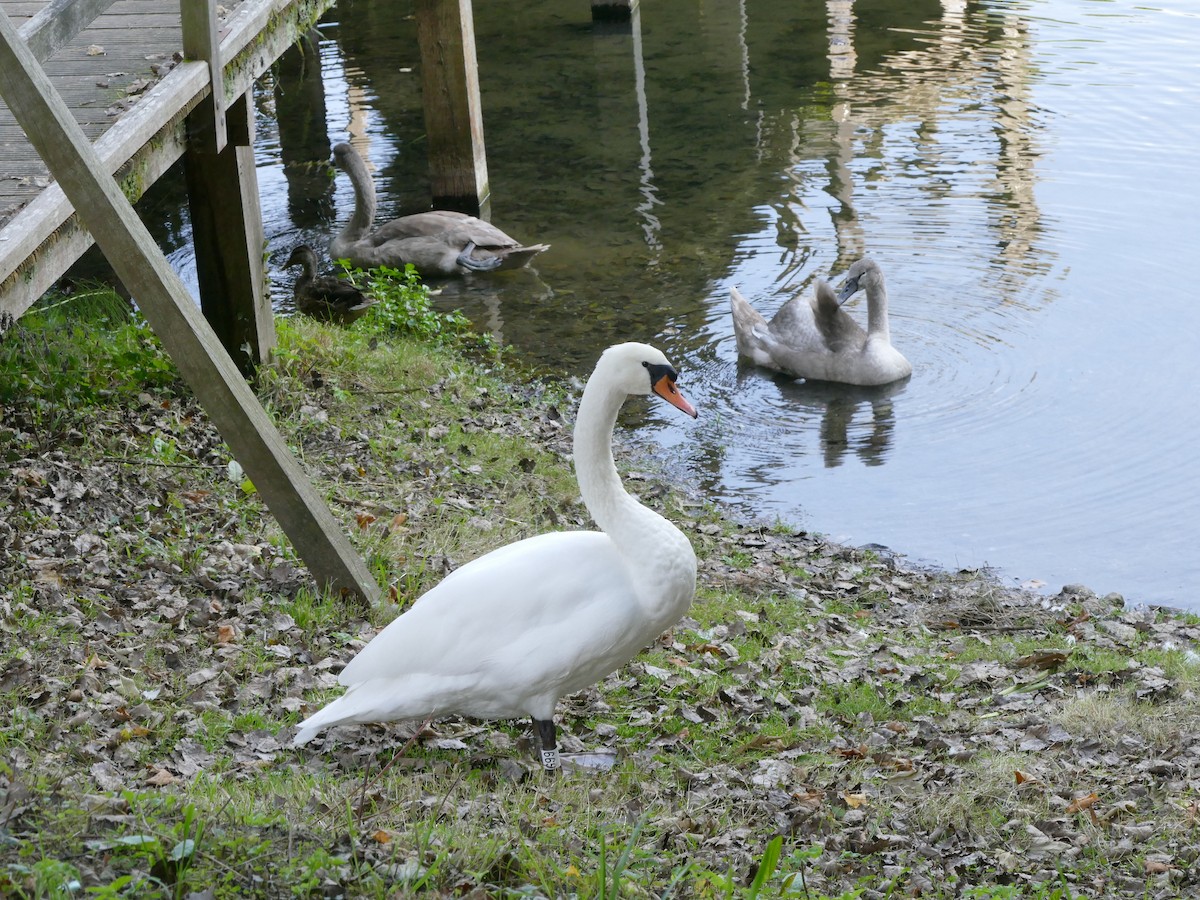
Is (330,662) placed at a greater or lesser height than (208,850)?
lesser

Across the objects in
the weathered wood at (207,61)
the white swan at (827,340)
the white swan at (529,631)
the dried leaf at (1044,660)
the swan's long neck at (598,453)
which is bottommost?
the dried leaf at (1044,660)

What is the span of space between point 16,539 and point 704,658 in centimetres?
313

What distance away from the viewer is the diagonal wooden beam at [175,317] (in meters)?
4.82

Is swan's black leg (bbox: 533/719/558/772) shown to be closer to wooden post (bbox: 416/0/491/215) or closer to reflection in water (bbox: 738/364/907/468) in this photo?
reflection in water (bbox: 738/364/907/468)

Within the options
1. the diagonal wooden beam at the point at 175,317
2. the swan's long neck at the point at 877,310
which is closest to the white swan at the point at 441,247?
the swan's long neck at the point at 877,310

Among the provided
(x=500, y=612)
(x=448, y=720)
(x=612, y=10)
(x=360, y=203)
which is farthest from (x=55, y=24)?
(x=612, y=10)

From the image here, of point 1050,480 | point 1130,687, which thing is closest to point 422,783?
point 1130,687

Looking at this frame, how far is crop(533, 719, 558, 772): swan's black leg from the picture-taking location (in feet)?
15.7

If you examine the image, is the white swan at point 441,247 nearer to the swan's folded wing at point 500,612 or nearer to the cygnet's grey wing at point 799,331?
the cygnet's grey wing at point 799,331

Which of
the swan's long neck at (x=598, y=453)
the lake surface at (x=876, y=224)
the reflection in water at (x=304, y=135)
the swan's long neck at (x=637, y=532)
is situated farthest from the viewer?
the reflection in water at (x=304, y=135)

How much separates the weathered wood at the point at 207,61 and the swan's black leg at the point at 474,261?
4.56 metres

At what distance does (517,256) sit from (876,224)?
3.52 m

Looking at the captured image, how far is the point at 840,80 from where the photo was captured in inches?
686

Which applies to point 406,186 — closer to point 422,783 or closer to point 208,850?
point 422,783
